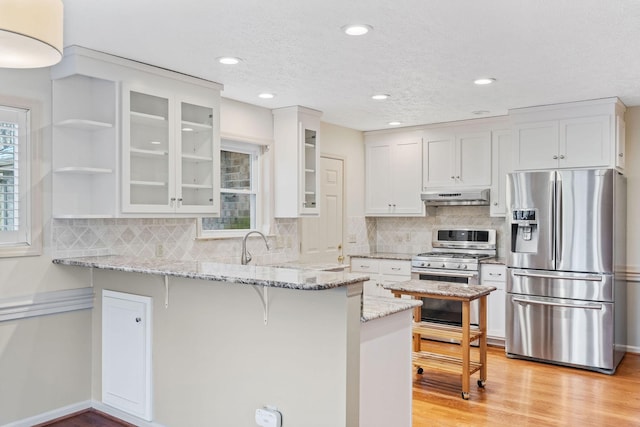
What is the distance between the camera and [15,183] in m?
3.21

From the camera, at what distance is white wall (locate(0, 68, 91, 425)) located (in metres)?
3.16

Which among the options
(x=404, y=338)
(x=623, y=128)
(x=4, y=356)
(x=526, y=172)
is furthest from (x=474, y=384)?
(x=4, y=356)

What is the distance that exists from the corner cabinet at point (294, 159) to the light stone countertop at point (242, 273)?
6.57 feet

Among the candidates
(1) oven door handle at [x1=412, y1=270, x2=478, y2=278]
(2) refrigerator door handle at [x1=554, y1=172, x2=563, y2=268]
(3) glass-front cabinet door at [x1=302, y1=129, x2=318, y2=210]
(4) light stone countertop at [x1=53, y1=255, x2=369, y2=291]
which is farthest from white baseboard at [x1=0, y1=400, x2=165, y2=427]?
(2) refrigerator door handle at [x1=554, y1=172, x2=563, y2=268]

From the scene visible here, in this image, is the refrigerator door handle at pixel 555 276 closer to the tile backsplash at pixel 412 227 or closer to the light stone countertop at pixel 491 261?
the light stone countertop at pixel 491 261

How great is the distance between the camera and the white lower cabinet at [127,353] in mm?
3227

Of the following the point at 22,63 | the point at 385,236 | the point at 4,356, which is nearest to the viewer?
the point at 22,63

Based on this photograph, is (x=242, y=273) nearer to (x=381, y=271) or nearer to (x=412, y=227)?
(x=381, y=271)

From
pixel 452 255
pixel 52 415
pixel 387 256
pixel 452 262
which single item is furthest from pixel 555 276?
pixel 52 415

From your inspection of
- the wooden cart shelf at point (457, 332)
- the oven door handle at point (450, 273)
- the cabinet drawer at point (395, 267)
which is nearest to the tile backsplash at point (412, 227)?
the cabinet drawer at point (395, 267)

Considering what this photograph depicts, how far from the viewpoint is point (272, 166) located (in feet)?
16.7

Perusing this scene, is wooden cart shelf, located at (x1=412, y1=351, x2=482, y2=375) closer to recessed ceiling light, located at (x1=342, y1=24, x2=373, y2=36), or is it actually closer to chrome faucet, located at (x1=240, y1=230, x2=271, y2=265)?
chrome faucet, located at (x1=240, y1=230, x2=271, y2=265)

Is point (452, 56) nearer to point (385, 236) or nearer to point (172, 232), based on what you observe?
point (172, 232)

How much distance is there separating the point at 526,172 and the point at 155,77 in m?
3.44
